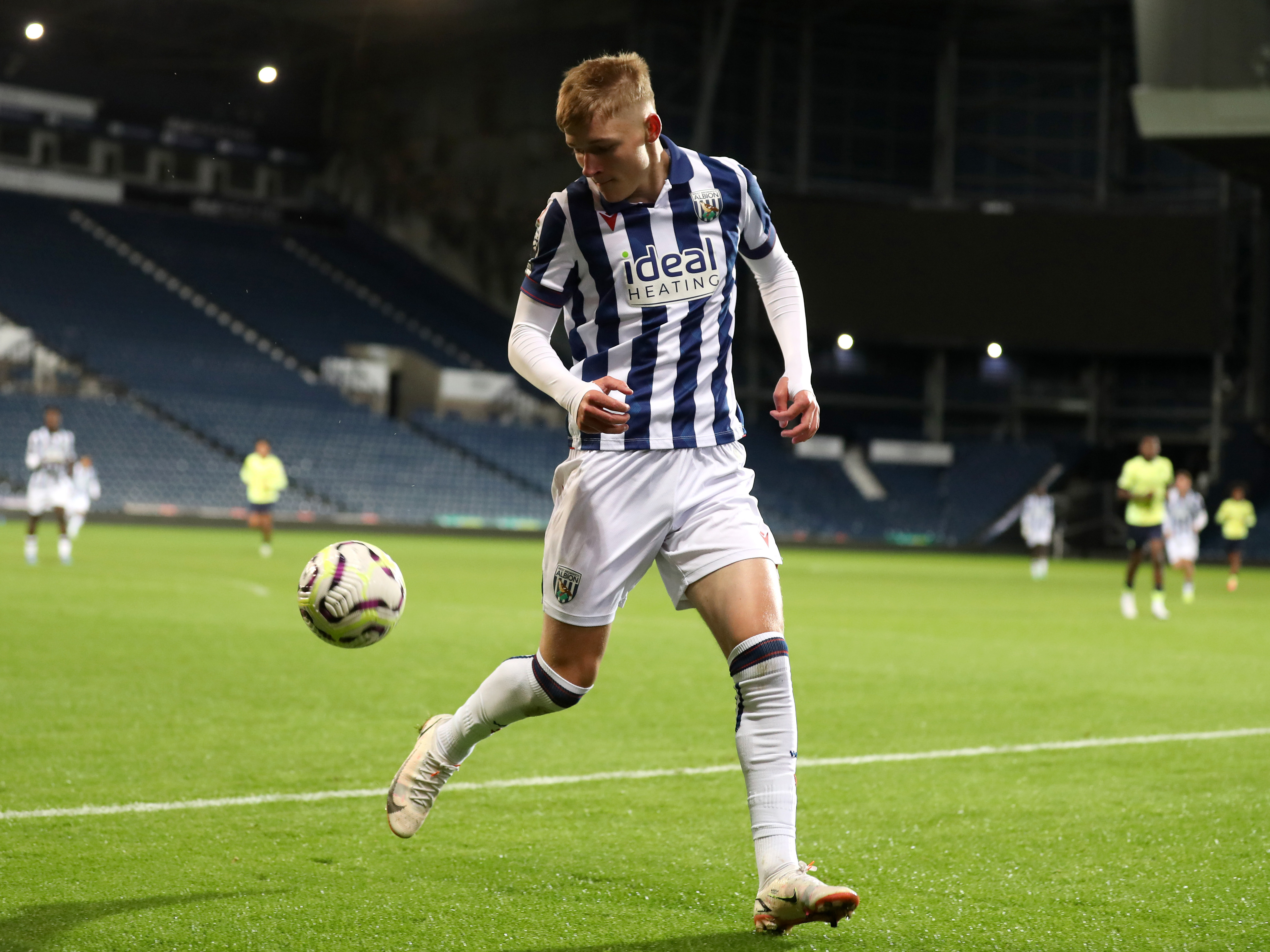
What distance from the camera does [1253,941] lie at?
3945mm

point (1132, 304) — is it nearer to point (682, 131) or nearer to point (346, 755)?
point (682, 131)

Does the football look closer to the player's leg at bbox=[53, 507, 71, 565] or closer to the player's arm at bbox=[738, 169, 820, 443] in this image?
the player's arm at bbox=[738, 169, 820, 443]

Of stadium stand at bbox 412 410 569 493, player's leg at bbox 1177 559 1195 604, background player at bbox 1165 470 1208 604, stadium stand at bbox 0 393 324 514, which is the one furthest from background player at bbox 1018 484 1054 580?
stadium stand at bbox 0 393 324 514

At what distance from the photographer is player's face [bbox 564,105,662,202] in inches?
163

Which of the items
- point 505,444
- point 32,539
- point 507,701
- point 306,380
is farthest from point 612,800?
point 505,444

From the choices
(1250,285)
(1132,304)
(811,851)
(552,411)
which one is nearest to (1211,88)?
(1132,304)

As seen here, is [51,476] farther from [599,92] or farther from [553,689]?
[599,92]

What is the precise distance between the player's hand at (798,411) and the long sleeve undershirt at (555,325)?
2 cm

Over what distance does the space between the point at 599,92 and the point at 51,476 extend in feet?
61.4

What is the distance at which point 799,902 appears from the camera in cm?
382

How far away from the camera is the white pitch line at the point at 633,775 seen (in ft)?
17.9

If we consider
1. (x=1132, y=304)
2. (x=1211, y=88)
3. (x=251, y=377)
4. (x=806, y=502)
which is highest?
(x=1211, y=88)

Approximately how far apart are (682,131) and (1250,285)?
18492 millimetres

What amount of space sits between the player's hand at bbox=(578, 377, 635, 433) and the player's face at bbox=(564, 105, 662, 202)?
630 millimetres
